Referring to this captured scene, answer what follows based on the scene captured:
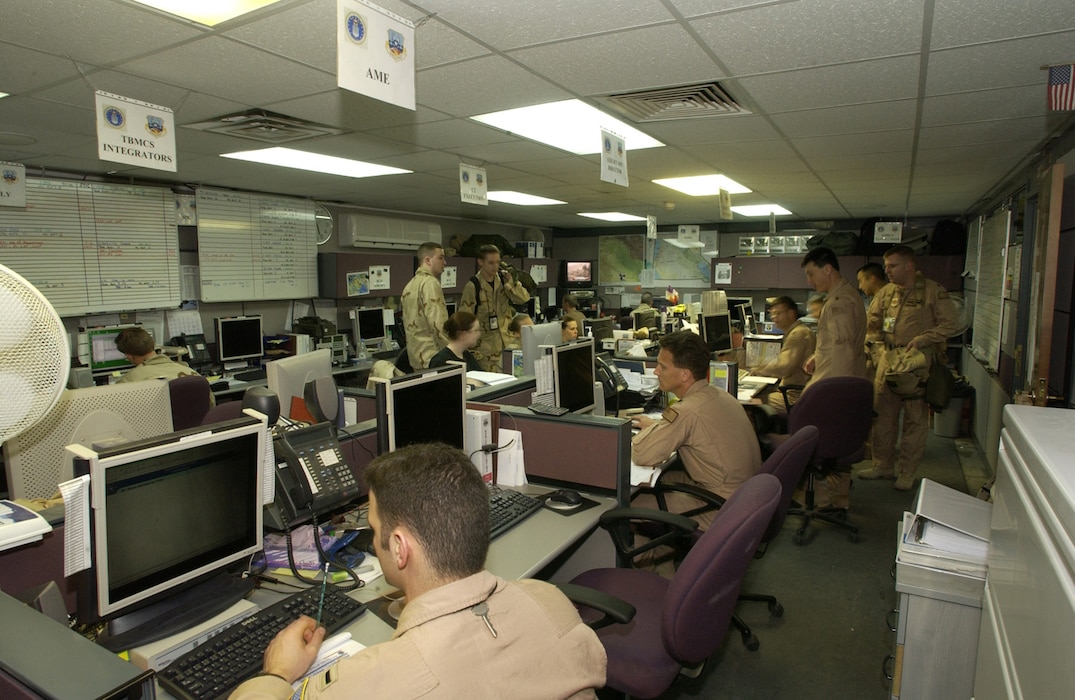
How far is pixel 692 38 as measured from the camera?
2.00 m

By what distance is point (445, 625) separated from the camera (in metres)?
0.94

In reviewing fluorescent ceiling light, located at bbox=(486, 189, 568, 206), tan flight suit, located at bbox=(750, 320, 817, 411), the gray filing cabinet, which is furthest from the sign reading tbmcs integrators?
tan flight suit, located at bbox=(750, 320, 817, 411)

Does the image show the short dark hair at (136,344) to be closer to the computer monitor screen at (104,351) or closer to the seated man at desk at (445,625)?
the computer monitor screen at (104,351)

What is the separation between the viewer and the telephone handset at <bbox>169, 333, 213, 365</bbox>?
5184mm

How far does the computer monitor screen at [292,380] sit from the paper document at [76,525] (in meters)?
1.07

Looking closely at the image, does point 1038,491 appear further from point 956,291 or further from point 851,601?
point 956,291

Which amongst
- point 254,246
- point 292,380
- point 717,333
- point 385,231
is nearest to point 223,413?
point 292,380

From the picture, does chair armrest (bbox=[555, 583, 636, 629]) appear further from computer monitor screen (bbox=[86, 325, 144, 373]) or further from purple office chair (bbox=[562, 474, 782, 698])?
computer monitor screen (bbox=[86, 325, 144, 373])

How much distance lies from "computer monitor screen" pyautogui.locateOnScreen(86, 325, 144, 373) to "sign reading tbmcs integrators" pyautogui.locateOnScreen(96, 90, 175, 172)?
8.87ft

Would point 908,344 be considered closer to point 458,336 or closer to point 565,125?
point 565,125

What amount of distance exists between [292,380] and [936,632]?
236 cm

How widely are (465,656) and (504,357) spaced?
11.2 ft

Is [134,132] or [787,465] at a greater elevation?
[134,132]

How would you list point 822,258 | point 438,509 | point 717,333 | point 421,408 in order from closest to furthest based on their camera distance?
point 438,509 < point 421,408 < point 822,258 < point 717,333
